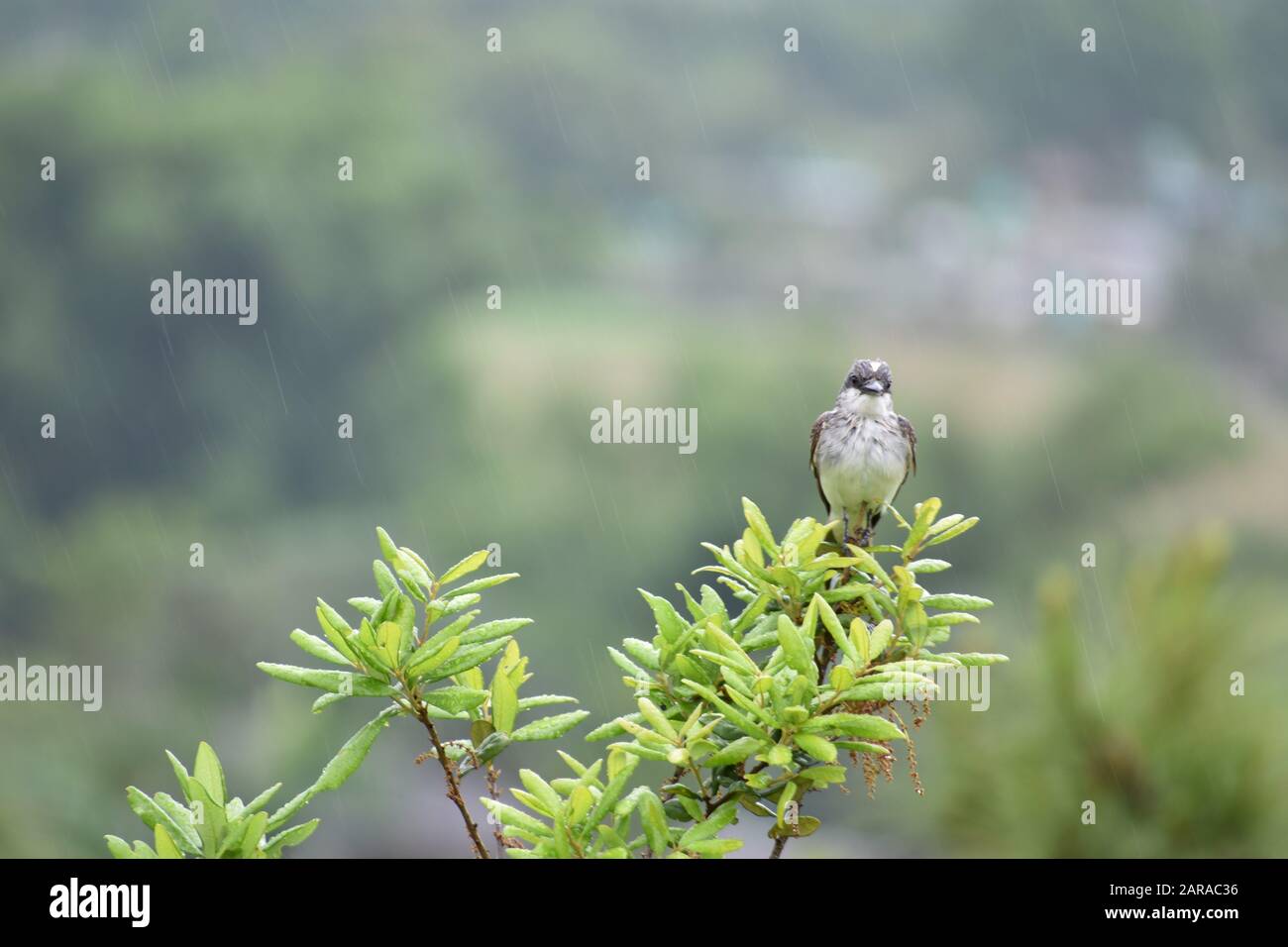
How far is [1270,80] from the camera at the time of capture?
200 ft

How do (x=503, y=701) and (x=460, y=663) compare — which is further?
(x=503, y=701)

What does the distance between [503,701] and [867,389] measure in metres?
2.93

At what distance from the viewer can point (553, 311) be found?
181ft

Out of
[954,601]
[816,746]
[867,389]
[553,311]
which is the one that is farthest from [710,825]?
[553,311]

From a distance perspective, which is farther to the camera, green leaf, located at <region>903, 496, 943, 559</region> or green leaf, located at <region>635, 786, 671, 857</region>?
green leaf, located at <region>903, 496, 943, 559</region>

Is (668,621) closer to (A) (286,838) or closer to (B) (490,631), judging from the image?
(B) (490,631)

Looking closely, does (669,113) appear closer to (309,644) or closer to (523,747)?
(523,747)

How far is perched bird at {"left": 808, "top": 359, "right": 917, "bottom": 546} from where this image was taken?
177 inches

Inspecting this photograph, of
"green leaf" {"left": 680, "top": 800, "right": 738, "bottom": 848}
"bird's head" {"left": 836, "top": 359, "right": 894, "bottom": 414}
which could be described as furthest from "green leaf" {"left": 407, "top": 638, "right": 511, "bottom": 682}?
"bird's head" {"left": 836, "top": 359, "right": 894, "bottom": 414}

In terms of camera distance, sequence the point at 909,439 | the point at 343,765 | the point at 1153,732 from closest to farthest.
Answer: the point at 343,765 < the point at 1153,732 < the point at 909,439

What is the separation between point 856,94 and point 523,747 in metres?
44.9

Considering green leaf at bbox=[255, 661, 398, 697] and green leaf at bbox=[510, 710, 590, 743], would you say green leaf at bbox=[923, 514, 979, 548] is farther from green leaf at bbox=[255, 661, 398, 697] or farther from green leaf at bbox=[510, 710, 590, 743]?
green leaf at bbox=[255, 661, 398, 697]

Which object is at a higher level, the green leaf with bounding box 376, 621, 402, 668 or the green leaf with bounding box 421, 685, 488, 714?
the green leaf with bounding box 376, 621, 402, 668

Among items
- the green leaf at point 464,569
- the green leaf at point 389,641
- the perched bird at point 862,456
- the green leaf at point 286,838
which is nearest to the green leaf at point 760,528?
the green leaf at point 464,569
